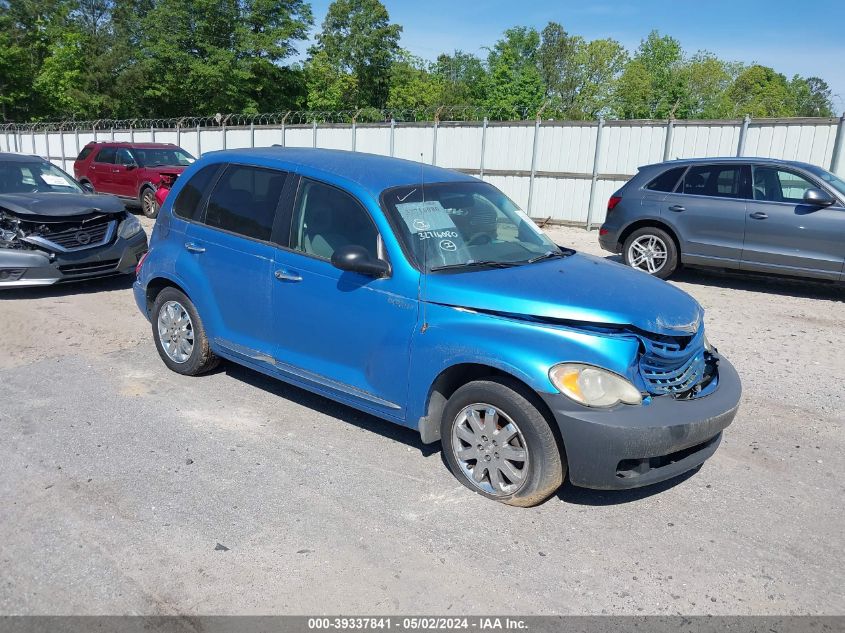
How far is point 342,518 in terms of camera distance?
146 inches

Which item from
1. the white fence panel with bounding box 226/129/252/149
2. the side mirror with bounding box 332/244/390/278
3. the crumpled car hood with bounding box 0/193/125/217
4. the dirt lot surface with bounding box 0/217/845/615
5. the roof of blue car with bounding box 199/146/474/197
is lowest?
the dirt lot surface with bounding box 0/217/845/615

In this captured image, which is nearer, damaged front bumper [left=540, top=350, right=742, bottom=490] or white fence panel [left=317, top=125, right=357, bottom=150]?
damaged front bumper [left=540, top=350, right=742, bottom=490]

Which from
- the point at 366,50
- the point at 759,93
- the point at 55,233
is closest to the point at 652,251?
the point at 55,233

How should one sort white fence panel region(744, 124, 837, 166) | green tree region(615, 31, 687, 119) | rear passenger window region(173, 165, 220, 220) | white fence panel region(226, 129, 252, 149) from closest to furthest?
rear passenger window region(173, 165, 220, 220) < white fence panel region(744, 124, 837, 166) < white fence panel region(226, 129, 252, 149) < green tree region(615, 31, 687, 119)

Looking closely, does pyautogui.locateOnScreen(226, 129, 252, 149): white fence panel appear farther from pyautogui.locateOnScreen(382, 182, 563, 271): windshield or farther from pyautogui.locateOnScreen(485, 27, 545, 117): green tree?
pyautogui.locateOnScreen(485, 27, 545, 117): green tree

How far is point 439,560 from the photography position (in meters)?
3.36

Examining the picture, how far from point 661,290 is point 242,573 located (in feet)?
9.10

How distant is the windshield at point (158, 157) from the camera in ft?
54.3

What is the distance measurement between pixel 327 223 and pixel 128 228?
17.8 feet

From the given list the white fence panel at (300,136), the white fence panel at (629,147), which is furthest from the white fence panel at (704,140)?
the white fence panel at (300,136)

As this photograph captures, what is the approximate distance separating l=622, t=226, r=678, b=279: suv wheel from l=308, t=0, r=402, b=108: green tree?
176 feet

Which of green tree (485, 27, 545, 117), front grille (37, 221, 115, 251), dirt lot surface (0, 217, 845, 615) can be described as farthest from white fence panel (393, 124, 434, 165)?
green tree (485, 27, 545, 117)

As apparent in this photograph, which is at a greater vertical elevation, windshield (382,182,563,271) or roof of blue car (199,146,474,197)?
roof of blue car (199,146,474,197)

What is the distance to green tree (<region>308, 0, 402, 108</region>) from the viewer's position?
60188 mm
